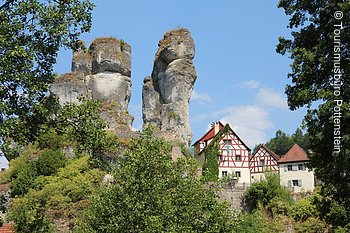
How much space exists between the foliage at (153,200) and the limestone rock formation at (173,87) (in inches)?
1170

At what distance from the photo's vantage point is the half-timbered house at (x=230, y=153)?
54188mm

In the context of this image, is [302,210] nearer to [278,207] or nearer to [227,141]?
[278,207]

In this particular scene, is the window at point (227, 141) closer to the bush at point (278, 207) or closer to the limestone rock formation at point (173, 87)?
the limestone rock formation at point (173, 87)

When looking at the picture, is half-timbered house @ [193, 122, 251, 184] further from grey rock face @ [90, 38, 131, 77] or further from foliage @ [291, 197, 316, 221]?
foliage @ [291, 197, 316, 221]

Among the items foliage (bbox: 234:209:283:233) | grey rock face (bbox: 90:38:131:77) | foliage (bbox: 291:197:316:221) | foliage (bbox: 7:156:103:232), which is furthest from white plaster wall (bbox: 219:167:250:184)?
foliage (bbox: 7:156:103:232)

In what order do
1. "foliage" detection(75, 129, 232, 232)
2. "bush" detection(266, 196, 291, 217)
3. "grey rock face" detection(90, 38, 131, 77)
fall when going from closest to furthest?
"foliage" detection(75, 129, 232, 232)
"bush" detection(266, 196, 291, 217)
"grey rock face" detection(90, 38, 131, 77)

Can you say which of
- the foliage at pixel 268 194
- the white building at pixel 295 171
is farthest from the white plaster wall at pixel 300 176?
the foliage at pixel 268 194

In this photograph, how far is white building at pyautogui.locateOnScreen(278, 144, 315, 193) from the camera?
5091cm

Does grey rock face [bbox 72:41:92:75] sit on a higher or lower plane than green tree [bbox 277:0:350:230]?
higher

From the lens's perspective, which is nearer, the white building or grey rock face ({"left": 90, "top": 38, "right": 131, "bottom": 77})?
grey rock face ({"left": 90, "top": 38, "right": 131, "bottom": 77})

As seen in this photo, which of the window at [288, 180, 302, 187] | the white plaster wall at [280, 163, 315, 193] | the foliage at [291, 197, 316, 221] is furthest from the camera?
the window at [288, 180, 302, 187]

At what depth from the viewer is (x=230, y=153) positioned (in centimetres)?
5484

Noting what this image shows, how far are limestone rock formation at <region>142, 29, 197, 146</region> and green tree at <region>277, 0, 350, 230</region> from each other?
112 feet

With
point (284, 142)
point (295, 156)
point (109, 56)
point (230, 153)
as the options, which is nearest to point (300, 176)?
point (295, 156)
